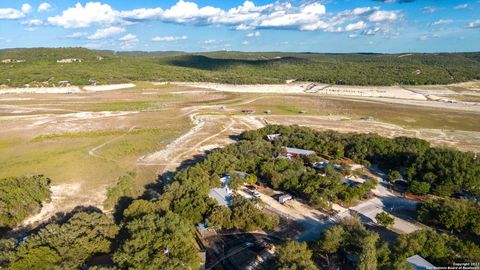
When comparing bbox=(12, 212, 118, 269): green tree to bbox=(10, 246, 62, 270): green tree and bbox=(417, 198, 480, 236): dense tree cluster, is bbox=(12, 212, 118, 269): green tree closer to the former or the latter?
bbox=(10, 246, 62, 270): green tree

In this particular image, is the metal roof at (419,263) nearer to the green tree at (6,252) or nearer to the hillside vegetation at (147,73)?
the green tree at (6,252)

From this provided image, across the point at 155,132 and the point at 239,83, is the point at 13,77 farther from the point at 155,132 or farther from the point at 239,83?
the point at 155,132

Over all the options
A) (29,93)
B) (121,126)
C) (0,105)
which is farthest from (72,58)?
(121,126)

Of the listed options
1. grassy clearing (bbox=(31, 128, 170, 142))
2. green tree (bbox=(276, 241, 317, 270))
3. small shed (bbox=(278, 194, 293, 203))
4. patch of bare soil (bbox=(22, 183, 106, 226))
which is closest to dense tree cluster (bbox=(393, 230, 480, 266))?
green tree (bbox=(276, 241, 317, 270))

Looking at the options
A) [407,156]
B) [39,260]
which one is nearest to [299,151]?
[407,156]

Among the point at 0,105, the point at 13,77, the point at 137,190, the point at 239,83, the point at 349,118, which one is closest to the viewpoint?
the point at 137,190

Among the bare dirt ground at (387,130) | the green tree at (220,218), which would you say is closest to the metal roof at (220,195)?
the green tree at (220,218)
